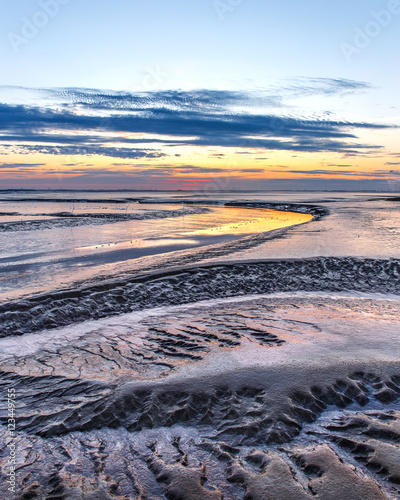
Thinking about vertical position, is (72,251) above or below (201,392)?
below

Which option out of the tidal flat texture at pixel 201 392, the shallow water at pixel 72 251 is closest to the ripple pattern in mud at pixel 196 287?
the tidal flat texture at pixel 201 392

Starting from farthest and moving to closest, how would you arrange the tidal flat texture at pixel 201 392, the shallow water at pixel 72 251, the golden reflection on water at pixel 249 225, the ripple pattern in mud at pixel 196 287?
the golden reflection on water at pixel 249 225 < the shallow water at pixel 72 251 < the ripple pattern in mud at pixel 196 287 < the tidal flat texture at pixel 201 392

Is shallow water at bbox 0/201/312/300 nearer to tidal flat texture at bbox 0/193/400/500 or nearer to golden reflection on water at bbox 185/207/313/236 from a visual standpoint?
golden reflection on water at bbox 185/207/313/236

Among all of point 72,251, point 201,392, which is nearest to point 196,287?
point 201,392

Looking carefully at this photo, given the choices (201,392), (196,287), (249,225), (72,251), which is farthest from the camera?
(249,225)

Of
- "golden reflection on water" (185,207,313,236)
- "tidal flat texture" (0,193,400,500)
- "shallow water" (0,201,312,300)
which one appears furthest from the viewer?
"golden reflection on water" (185,207,313,236)

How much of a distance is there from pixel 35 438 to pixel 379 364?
441cm

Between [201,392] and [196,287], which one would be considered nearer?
[201,392]

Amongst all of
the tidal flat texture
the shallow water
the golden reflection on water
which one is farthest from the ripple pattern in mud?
the golden reflection on water

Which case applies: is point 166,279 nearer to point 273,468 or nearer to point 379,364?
point 379,364

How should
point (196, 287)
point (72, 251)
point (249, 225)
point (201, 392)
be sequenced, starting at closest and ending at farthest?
point (201, 392) < point (196, 287) < point (72, 251) < point (249, 225)

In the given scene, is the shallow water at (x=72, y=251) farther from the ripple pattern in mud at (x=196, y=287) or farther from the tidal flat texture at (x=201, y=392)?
the ripple pattern in mud at (x=196, y=287)

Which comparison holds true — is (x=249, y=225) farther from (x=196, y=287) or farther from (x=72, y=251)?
(x=196, y=287)

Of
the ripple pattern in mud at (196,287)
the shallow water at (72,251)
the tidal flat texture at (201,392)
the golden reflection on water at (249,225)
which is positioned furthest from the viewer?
the golden reflection on water at (249,225)
